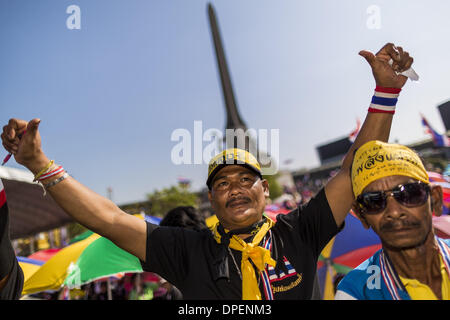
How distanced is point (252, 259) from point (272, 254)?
0.15m

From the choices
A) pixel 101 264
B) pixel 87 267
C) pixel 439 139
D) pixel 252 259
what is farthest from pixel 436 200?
pixel 439 139

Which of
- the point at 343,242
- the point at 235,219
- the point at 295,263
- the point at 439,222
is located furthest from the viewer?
the point at 343,242

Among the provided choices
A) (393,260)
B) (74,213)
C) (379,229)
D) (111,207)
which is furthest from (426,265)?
(74,213)

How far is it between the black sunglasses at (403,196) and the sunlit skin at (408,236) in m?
0.02

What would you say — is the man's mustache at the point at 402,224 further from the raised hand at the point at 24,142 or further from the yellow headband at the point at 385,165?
the raised hand at the point at 24,142

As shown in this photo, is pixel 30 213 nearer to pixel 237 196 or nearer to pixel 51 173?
pixel 51 173

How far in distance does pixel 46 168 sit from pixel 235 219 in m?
1.06

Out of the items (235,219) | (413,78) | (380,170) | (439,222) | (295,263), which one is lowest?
(439,222)

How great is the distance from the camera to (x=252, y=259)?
5.40 feet

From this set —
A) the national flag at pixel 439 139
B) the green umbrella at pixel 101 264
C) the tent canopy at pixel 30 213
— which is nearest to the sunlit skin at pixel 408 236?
the green umbrella at pixel 101 264

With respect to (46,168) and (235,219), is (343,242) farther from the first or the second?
(46,168)

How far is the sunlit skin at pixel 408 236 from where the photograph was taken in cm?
135

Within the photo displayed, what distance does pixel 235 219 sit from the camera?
1.80 metres
